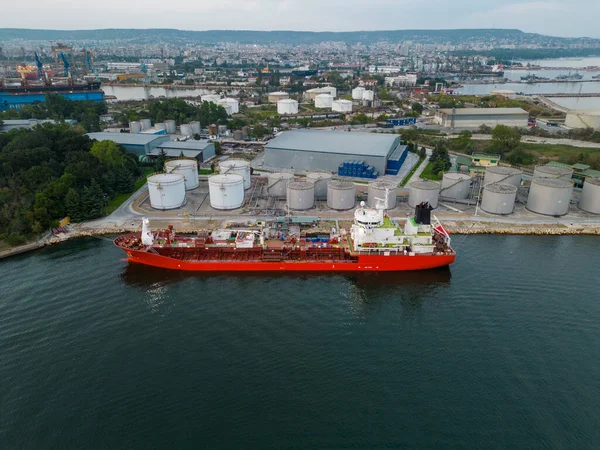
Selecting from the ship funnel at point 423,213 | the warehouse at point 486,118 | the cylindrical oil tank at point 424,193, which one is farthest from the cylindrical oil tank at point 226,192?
the warehouse at point 486,118

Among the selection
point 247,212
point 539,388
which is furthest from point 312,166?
point 539,388

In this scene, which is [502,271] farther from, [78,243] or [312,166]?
[78,243]

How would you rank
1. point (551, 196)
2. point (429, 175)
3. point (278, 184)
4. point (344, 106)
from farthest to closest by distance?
1. point (344, 106)
2. point (429, 175)
3. point (278, 184)
4. point (551, 196)

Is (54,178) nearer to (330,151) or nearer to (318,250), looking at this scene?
(318,250)

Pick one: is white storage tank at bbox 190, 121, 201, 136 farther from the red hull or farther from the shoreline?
the red hull

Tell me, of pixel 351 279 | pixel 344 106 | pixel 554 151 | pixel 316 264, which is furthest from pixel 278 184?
pixel 344 106

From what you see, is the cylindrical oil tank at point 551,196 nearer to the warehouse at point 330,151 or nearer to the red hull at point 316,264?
the red hull at point 316,264
